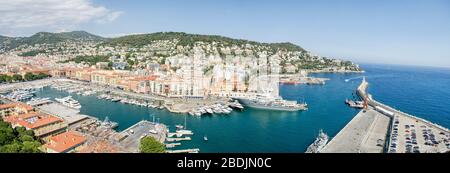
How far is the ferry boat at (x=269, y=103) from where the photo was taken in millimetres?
11109

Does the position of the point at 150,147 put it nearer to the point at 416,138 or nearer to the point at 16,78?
the point at 416,138

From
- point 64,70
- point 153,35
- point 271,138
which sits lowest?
point 271,138

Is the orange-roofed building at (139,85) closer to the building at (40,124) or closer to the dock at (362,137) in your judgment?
the building at (40,124)

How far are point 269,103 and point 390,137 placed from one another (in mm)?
4831

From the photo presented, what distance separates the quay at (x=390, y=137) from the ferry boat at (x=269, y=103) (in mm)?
2320

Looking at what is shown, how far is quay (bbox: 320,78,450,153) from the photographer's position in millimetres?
6273

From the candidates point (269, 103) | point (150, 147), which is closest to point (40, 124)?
point (150, 147)

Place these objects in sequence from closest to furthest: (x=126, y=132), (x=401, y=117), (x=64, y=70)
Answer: (x=126, y=132), (x=401, y=117), (x=64, y=70)

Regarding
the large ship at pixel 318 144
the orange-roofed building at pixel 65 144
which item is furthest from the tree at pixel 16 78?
the large ship at pixel 318 144

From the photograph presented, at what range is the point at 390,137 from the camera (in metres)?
6.95

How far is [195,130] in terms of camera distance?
8078mm
